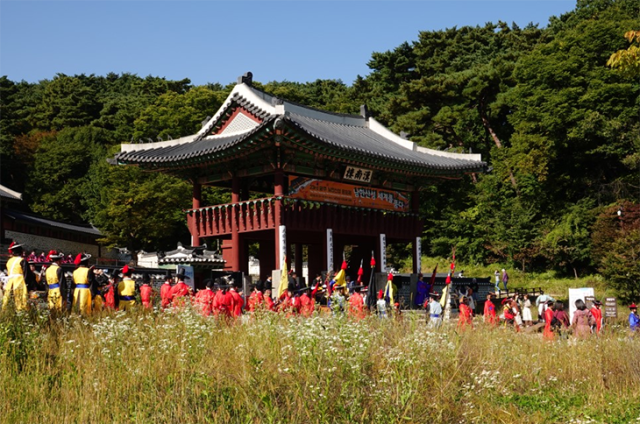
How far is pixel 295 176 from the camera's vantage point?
27891mm

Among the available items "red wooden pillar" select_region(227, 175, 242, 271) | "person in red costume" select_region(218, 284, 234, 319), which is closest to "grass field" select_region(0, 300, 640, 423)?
"person in red costume" select_region(218, 284, 234, 319)

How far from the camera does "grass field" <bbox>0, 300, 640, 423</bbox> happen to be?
305 inches

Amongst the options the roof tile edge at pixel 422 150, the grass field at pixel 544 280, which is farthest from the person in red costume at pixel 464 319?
the grass field at pixel 544 280

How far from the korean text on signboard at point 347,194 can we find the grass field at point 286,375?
55.3 feet

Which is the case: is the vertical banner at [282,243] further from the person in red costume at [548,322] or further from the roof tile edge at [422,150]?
the person in red costume at [548,322]

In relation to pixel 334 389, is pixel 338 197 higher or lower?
higher

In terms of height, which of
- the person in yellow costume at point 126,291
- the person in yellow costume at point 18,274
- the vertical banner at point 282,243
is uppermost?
the vertical banner at point 282,243

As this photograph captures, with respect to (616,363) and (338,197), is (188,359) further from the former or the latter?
(338,197)

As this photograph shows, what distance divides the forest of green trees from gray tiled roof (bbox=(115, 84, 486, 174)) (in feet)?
7.89

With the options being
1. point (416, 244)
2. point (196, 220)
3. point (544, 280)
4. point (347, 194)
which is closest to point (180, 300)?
point (196, 220)

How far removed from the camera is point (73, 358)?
911cm

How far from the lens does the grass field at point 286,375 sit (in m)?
7.75

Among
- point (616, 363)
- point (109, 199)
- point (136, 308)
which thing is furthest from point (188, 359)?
point (109, 199)

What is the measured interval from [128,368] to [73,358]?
103 cm
